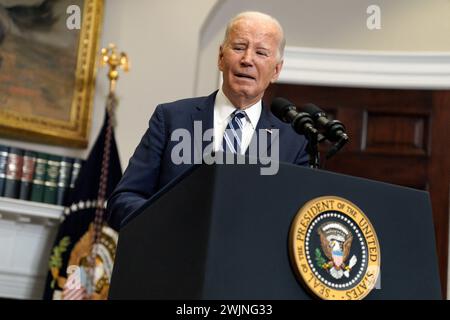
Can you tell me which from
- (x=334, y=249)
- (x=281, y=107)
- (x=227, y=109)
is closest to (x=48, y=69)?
(x=227, y=109)

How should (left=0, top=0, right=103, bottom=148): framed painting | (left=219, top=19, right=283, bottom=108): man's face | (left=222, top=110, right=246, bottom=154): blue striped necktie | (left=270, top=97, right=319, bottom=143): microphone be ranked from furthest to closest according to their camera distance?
(left=0, top=0, right=103, bottom=148): framed painting → (left=219, top=19, right=283, bottom=108): man's face → (left=222, top=110, right=246, bottom=154): blue striped necktie → (left=270, top=97, right=319, bottom=143): microphone

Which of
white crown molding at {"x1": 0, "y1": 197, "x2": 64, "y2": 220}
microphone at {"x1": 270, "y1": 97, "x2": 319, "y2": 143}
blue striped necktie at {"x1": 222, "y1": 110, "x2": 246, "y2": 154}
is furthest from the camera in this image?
white crown molding at {"x1": 0, "y1": 197, "x2": 64, "y2": 220}

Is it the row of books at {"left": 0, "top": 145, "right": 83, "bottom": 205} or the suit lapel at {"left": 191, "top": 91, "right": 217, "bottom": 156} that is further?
the row of books at {"left": 0, "top": 145, "right": 83, "bottom": 205}

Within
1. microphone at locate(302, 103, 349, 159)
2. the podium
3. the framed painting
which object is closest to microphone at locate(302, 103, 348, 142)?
microphone at locate(302, 103, 349, 159)

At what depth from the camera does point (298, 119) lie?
1.65m

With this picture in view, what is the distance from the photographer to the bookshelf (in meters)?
4.13

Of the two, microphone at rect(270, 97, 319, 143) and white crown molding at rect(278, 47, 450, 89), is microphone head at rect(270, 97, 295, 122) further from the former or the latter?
white crown molding at rect(278, 47, 450, 89)

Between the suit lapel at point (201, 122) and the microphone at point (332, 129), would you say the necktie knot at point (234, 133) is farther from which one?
the microphone at point (332, 129)

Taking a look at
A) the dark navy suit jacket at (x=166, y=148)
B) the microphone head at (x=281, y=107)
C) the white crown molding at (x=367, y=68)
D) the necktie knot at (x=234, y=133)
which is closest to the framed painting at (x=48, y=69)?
the white crown molding at (x=367, y=68)

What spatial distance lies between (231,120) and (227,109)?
8 cm

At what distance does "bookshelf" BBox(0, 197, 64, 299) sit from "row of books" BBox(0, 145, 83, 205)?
2.9 inches

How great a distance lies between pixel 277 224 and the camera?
1.35 m
